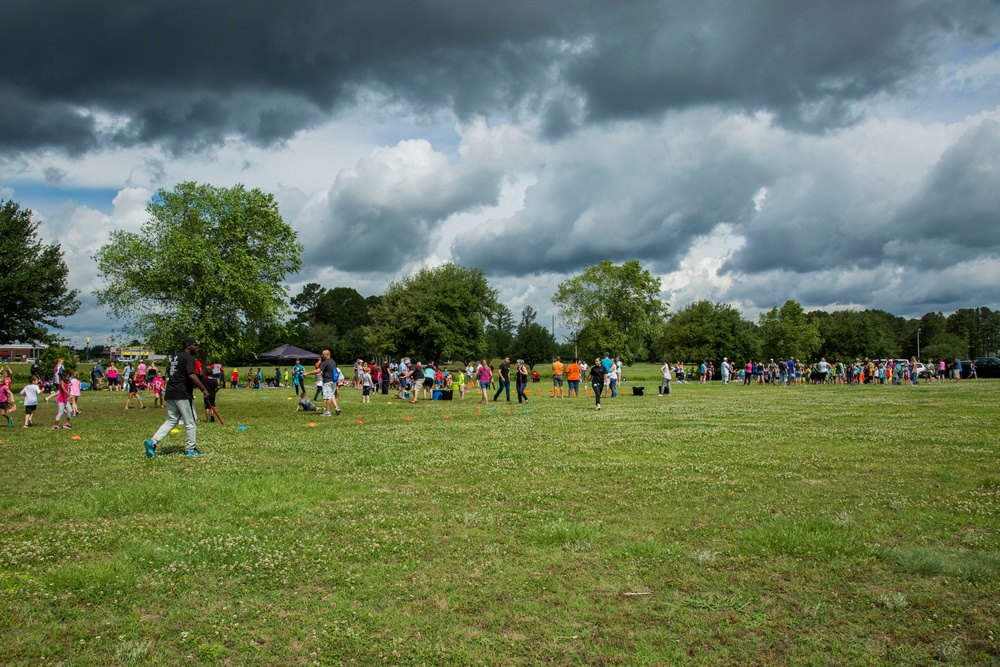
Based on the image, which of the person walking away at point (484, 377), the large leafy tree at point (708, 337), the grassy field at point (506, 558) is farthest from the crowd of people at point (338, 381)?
the large leafy tree at point (708, 337)

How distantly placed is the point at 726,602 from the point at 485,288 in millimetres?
85019

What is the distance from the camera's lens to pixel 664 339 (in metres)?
106

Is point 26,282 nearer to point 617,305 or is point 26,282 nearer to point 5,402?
point 5,402

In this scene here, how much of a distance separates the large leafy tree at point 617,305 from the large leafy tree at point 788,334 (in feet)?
78.2

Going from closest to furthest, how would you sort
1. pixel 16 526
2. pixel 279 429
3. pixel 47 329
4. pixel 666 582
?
pixel 666 582 < pixel 16 526 < pixel 279 429 < pixel 47 329

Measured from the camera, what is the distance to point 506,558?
6555 mm

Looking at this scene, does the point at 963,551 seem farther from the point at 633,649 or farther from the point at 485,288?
the point at 485,288

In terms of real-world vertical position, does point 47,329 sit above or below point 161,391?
above

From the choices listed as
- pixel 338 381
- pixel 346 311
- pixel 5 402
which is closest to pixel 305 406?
pixel 338 381

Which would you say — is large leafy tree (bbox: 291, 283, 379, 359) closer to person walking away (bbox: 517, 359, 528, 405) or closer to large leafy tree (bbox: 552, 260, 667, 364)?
large leafy tree (bbox: 552, 260, 667, 364)

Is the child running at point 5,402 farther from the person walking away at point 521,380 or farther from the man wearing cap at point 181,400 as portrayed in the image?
the person walking away at point 521,380

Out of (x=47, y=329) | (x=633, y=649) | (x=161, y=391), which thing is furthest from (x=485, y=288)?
(x=633, y=649)

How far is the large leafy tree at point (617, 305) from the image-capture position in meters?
82.6

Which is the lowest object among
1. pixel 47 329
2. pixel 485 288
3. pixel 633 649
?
pixel 633 649
